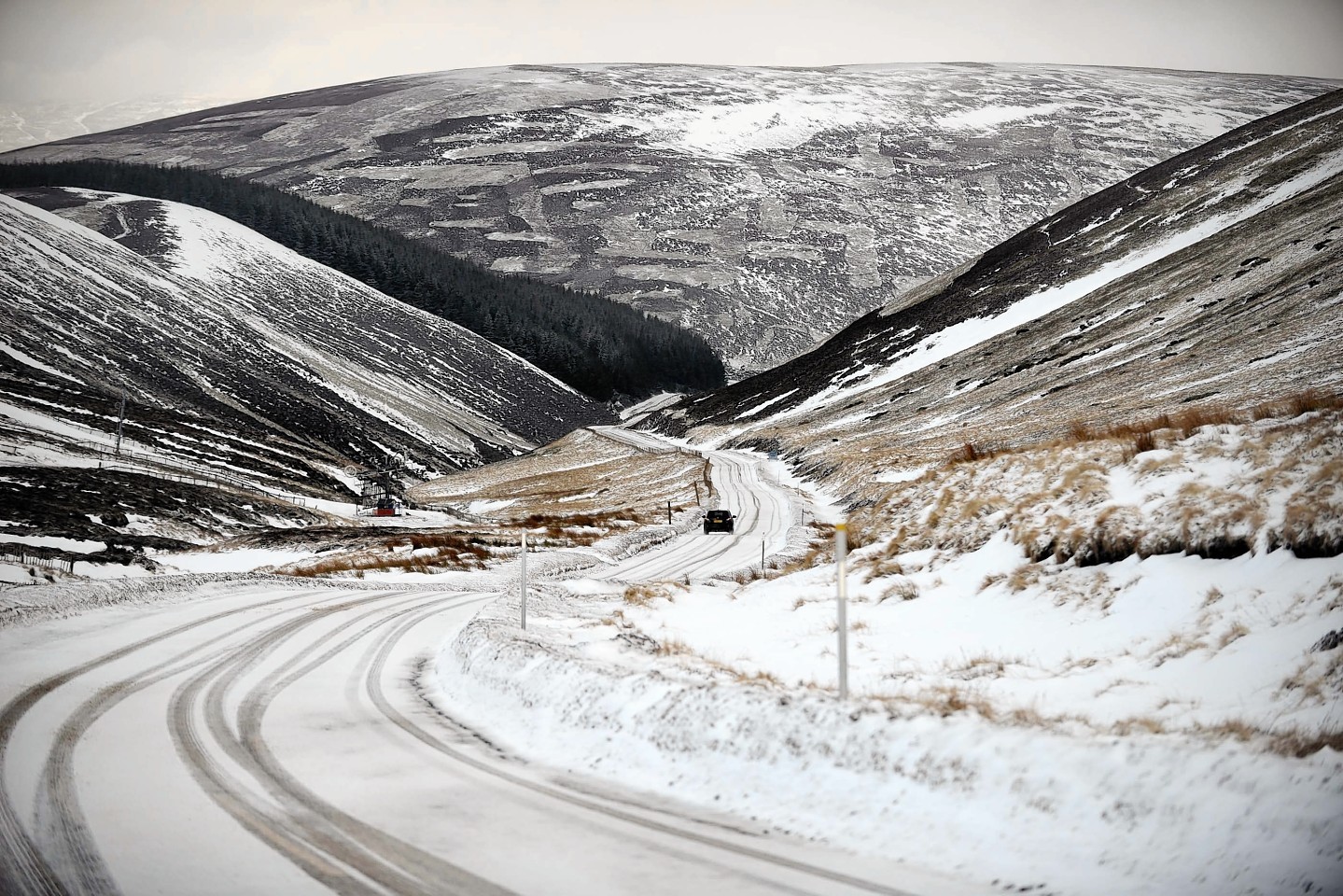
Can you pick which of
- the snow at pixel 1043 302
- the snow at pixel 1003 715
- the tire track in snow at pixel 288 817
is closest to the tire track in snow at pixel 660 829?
the snow at pixel 1003 715

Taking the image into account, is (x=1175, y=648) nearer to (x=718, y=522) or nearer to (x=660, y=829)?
(x=660, y=829)

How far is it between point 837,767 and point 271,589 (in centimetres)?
2109

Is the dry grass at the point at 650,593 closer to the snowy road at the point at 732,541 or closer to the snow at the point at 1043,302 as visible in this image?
the snowy road at the point at 732,541

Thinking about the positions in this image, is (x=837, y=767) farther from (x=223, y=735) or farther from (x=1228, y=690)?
(x=223, y=735)

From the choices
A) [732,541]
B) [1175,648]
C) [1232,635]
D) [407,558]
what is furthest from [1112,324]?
[1232,635]

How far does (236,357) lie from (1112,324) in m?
107

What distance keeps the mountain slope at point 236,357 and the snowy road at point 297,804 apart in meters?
70.4

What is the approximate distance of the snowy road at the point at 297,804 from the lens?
638 centimetres

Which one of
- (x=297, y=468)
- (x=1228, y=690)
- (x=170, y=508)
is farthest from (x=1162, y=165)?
(x=1228, y=690)

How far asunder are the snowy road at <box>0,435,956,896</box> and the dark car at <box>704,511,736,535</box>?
29.8m

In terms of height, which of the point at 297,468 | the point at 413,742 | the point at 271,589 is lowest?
the point at 297,468

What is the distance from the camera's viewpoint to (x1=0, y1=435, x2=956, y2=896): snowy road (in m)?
6.38

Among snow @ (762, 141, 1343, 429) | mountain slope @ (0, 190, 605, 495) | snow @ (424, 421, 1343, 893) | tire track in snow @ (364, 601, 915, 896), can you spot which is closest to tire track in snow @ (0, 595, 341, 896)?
tire track in snow @ (364, 601, 915, 896)

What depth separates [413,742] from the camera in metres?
10.1
